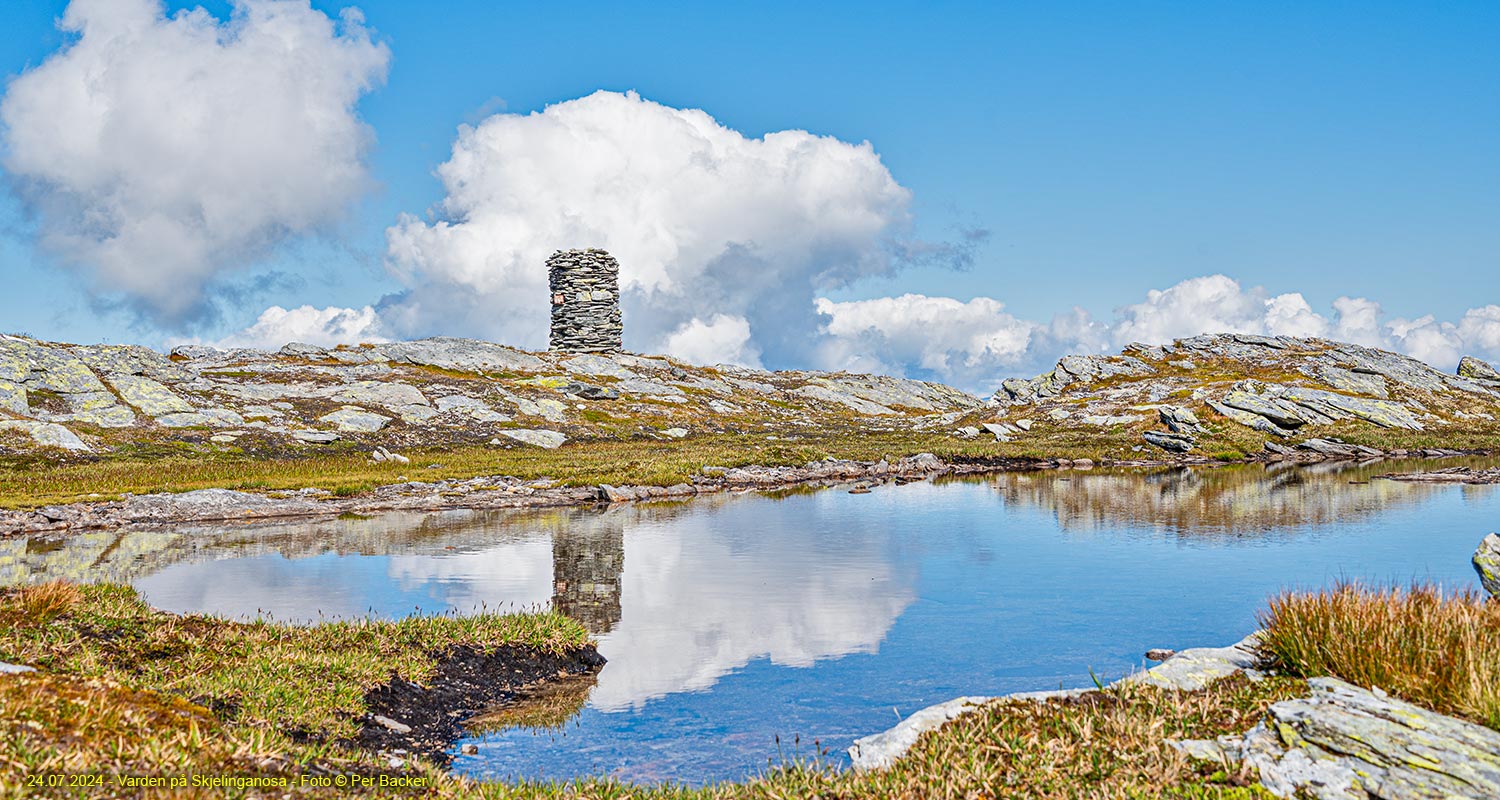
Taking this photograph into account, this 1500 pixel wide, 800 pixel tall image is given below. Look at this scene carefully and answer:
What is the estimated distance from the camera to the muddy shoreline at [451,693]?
42.0 ft

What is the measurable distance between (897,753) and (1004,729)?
1170mm

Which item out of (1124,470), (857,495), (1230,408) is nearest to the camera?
(857,495)

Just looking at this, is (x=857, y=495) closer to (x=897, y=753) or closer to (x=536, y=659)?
(x=536, y=659)

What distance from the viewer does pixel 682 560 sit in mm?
29875

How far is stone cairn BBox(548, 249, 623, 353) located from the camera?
498ft

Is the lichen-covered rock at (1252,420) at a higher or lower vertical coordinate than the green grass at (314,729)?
higher

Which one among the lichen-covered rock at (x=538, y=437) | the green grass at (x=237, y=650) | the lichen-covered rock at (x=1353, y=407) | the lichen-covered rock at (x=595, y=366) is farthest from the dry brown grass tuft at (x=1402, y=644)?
the lichen-covered rock at (x=595, y=366)

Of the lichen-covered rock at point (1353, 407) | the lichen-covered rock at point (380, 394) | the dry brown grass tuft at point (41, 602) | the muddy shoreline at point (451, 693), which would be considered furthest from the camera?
the lichen-covered rock at point (1353, 407)

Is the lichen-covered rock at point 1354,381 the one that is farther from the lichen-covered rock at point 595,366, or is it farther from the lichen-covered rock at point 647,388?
the lichen-covered rock at point 595,366

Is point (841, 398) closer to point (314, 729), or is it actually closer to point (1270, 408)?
point (1270, 408)

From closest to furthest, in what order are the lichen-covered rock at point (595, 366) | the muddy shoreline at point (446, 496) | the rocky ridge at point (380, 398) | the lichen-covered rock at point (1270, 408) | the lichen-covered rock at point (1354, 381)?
the muddy shoreline at point (446, 496), the rocky ridge at point (380, 398), the lichen-covered rock at point (1270, 408), the lichen-covered rock at point (1354, 381), the lichen-covered rock at point (595, 366)

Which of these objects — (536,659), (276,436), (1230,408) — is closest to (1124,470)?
(1230,408)

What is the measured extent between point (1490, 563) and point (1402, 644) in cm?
647

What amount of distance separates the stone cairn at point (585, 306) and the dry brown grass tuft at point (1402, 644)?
14451 centimetres
